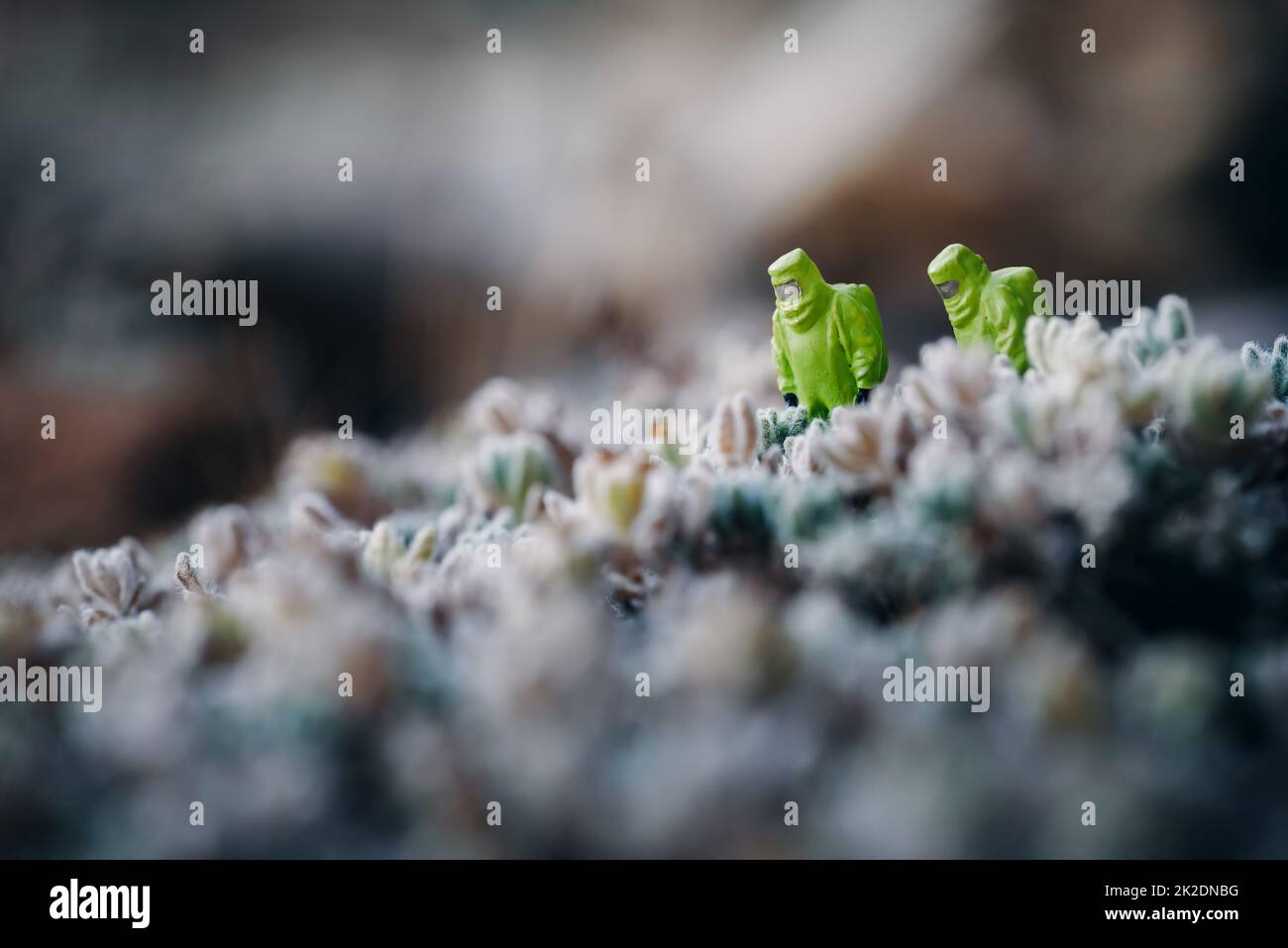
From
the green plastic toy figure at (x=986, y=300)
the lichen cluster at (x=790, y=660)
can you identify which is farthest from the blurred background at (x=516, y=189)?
the lichen cluster at (x=790, y=660)

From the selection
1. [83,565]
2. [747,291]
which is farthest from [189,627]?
[747,291]

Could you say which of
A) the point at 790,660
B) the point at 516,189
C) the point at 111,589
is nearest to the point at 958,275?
the point at 790,660

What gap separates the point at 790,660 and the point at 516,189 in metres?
0.85

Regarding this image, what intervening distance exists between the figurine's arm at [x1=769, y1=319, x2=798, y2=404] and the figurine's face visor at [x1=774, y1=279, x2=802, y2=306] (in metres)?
0.03

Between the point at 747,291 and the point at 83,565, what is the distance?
0.81m

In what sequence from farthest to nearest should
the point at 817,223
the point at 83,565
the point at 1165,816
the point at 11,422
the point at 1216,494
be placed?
1. the point at 817,223
2. the point at 11,422
3. the point at 83,565
4. the point at 1216,494
5. the point at 1165,816

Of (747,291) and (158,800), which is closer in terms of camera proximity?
(158,800)

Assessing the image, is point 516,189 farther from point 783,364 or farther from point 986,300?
point 986,300

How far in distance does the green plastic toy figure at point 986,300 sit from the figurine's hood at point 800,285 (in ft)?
0.35

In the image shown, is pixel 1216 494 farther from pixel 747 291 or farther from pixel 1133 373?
pixel 747 291

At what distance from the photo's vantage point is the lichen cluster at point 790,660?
60cm

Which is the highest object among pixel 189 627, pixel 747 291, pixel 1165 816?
pixel 747 291

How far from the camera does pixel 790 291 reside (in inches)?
37.5

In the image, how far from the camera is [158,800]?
0.64 m
